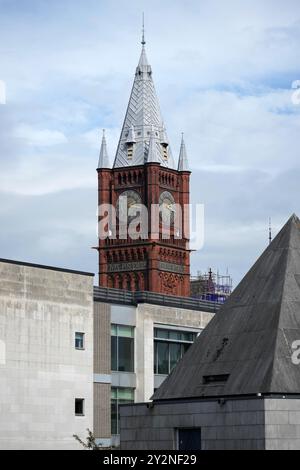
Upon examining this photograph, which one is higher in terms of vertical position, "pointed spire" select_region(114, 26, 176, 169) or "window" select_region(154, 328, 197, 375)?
"pointed spire" select_region(114, 26, 176, 169)

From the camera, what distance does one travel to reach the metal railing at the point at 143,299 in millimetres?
61875

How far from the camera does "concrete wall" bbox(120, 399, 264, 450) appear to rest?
34156 mm

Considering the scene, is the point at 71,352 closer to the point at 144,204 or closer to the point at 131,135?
the point at 144,204

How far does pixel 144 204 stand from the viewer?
481 ft

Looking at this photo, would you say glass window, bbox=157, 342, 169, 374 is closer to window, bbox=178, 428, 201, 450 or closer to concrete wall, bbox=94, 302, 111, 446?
concrete wall, bbox=94, 302, 111, 446

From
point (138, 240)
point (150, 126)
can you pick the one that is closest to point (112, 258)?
point (138, 240)

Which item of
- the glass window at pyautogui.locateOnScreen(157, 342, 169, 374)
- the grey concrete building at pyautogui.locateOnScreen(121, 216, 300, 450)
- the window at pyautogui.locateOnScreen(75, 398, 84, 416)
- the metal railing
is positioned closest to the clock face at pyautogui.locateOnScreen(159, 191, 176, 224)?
the metal railing

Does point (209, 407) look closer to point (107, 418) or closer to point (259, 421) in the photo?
point (259, 421)

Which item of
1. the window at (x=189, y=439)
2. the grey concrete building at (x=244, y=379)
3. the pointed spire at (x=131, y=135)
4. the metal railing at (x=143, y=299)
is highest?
the pointed spire at (x=131, y=135)

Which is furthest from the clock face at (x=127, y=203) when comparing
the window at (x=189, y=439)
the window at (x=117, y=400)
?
the window at (x=189, y=439)

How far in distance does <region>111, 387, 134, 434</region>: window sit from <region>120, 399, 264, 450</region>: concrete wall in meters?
21.3

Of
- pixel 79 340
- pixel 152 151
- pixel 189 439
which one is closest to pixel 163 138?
pixel 152 151

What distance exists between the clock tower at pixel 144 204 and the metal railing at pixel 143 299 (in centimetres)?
7374

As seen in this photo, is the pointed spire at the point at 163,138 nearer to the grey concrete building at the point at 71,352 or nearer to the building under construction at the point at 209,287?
the building under construction at the point at 209,287
